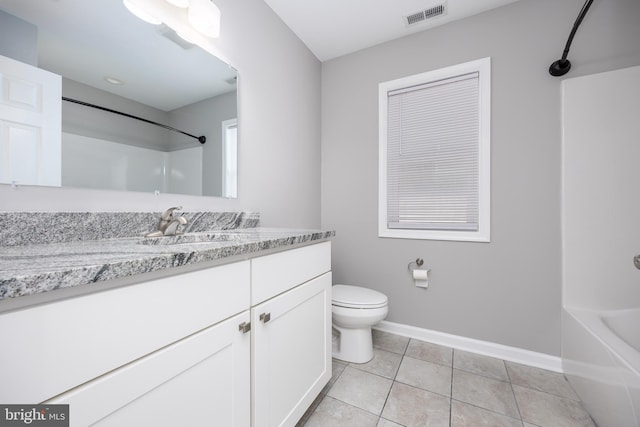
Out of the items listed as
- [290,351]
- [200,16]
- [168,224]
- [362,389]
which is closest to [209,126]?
[200,16]

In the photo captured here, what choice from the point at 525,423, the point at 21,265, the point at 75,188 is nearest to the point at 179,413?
the point at 21,265

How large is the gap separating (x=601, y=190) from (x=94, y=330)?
2.32 metres

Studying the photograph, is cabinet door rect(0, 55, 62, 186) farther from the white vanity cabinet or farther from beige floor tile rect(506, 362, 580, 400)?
beige floor tile rect(506, 362, 580, 400)

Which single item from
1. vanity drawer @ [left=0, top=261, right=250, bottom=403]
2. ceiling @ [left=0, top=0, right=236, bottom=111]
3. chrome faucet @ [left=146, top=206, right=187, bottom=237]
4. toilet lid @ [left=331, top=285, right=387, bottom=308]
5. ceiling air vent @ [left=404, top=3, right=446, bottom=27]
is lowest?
toilet lid @ [left=331, top=285, right=387, bottom=308]

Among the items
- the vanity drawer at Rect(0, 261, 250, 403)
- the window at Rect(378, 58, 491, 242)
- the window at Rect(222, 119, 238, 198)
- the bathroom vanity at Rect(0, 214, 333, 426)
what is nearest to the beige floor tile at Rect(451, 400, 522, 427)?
the bathroom vanity at Rect(0, 214, 333, 426)

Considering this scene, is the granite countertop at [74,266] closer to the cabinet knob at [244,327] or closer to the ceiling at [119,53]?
the cabinet knob at [244,327]

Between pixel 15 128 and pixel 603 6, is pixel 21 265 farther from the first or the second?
pixel 603 6

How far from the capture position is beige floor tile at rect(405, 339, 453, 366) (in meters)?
1.72

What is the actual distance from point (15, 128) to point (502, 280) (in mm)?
2466

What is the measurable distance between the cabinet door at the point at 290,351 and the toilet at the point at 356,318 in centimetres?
31

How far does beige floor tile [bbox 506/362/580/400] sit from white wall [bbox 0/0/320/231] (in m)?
1.69

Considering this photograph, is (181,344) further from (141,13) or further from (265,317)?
(141,13)

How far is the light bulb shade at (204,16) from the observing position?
3.84 feet

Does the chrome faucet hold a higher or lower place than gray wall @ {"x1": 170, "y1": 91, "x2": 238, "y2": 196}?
lower
